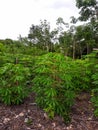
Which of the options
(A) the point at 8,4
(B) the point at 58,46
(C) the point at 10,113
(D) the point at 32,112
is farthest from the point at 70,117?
(B) the point at 58,46

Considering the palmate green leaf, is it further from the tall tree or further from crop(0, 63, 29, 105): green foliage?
the tall tree

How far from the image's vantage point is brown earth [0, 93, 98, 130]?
391cm

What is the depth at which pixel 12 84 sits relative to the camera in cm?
429

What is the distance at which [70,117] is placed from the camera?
4.19 m

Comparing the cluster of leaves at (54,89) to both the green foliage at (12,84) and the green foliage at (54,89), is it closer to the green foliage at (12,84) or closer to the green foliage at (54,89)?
the green foliage at (54,89)

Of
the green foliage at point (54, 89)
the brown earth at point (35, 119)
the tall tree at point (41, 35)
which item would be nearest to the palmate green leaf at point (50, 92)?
the green foliage at point (54, 89)

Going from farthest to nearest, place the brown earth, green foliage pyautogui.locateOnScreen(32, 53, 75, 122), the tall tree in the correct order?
the tall tree
green foliage pyautogui.locateOnScreen(32, 53, 75, 122)
the brown earth

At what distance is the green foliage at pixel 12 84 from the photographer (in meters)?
4.17

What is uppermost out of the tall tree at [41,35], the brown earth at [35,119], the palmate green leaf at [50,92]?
the tall tree at [41,35]

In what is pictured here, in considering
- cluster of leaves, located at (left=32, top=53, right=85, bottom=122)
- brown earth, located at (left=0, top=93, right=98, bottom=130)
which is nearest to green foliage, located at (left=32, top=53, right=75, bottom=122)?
cluster of leaves, located at (left=32, top=53, right=85, bottom=122)

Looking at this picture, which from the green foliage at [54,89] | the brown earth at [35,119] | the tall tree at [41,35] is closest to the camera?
the brown earth at [35,119]

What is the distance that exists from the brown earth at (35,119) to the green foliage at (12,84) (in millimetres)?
176

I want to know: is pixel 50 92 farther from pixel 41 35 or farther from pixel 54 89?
pixel 41 35

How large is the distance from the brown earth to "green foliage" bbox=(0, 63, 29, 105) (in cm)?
18
